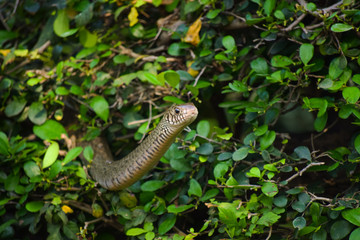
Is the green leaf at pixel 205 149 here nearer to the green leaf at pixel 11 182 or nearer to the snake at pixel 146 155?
the snake at pixel 146 155

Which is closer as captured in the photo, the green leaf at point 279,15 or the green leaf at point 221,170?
the green leaf at point 221,170

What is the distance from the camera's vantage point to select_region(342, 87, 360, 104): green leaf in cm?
246

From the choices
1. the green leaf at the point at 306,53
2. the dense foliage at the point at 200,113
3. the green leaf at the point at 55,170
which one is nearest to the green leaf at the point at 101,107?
the dense foliage at the point at 200,113

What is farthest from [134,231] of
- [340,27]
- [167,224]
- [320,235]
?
[340,27]

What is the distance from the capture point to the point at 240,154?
267 cm

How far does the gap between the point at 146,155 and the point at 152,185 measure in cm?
29

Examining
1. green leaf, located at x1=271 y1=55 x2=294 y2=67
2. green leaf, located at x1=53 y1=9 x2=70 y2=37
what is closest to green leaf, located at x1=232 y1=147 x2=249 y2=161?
green leaf, located at x1=271 y1=55 x2=294 y2=67

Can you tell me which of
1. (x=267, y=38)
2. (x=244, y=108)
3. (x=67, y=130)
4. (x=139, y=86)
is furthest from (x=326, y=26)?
(x=67, y=130)

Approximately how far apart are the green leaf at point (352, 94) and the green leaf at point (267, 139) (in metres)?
0.47

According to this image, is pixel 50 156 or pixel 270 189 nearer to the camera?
pixel 270 189

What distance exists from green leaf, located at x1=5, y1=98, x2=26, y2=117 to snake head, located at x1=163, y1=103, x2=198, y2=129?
1.56 metres

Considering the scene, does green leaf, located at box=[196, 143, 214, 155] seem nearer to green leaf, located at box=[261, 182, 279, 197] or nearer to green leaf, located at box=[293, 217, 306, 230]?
green leaf, located at box=[261, 182, 279, 197]

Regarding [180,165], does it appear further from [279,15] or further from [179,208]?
[279,15]

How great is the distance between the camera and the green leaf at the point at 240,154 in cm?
266
